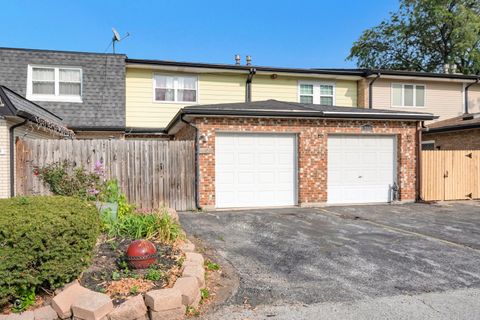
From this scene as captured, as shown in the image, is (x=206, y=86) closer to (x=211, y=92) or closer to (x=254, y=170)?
(x=211, y=92)

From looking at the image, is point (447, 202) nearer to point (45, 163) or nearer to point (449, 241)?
point (449, 241)

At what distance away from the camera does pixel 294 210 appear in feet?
35.7

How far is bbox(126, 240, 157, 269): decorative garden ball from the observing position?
4.50m

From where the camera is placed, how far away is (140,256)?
14.8 feet

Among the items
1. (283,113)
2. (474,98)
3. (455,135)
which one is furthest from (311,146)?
(474,98)

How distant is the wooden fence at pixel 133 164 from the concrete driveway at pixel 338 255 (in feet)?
3.21

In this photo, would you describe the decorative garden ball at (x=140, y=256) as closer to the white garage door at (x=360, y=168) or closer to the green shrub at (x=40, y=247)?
the green shrub at (x=40, y=247)

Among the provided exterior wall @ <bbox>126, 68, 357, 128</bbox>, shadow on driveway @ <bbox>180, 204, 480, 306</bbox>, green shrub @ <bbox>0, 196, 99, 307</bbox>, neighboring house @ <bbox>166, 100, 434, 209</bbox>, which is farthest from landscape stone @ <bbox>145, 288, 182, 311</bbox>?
exterior wall @ <bbox>126, 68, 357, 128</bbox>

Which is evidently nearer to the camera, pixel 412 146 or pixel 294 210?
pixel 294 210

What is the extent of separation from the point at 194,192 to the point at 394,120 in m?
6.93

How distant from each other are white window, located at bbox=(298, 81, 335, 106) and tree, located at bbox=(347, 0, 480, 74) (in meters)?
18.0

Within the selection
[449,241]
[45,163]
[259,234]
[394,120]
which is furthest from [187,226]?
[394,120]

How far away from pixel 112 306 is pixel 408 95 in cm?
1783

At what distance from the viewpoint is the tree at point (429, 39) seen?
2889 cm
